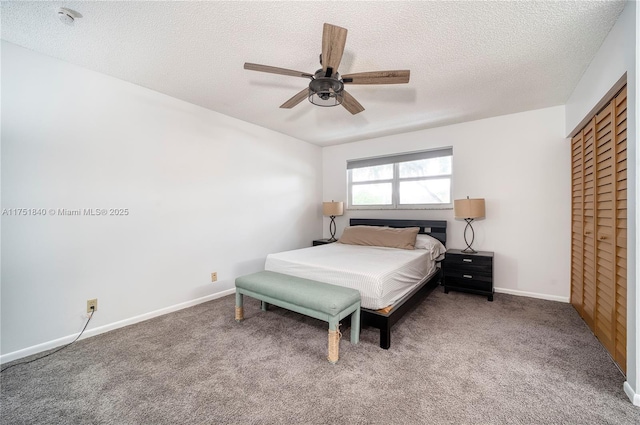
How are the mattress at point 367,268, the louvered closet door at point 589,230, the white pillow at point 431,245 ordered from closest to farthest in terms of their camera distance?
the mattress at point 367,268
the louvered closet door at point 589,230
the white pillow at point 431,245

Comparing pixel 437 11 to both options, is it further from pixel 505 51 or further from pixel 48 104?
pixel 48 104

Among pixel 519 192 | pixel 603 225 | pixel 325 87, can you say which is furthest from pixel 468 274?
pixel 325 87

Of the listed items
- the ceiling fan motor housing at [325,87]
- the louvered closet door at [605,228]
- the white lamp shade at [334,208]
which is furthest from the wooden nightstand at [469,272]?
the ceiling fan motor housing at [325,87]

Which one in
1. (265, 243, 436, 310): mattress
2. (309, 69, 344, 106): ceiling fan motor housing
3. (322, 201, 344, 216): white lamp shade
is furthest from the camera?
(322, 201, 344, 216): white lamp shade

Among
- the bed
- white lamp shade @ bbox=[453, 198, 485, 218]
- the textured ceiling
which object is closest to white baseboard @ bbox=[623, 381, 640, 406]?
the bed

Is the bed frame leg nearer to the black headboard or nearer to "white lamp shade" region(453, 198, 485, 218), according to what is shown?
"white lamp shade" region(453, 198, 485, 218)

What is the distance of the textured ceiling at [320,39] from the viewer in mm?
1704

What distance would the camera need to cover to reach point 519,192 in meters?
3.48

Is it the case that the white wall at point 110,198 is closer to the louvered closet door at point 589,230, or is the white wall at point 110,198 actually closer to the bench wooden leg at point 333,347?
the bench wooden leg at point 333,347

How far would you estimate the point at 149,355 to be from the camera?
2076mm

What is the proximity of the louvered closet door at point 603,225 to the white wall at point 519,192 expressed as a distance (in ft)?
0.83

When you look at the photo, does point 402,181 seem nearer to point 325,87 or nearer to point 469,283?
point 469,283

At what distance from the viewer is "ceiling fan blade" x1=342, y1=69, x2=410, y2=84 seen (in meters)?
1.89

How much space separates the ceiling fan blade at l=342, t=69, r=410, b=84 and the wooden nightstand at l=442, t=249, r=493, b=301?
2.53 metres
